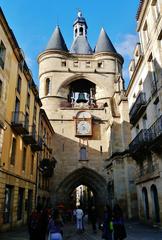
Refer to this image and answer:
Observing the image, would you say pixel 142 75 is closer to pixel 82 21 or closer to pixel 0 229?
pixel 0 229

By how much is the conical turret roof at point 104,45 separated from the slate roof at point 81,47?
8.47 ft

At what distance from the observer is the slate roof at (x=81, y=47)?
135 feet

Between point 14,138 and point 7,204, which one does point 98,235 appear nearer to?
point 7,204

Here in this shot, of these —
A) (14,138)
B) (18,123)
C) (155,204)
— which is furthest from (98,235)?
(18,123)

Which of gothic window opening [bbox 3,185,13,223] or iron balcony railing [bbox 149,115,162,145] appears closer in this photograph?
iron balcony railing [bbox 149,115,162,145]

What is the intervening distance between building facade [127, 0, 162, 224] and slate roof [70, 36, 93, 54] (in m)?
24.0

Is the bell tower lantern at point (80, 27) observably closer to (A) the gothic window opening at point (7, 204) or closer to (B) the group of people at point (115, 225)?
(A) the gothic window opening at point (7, 204)

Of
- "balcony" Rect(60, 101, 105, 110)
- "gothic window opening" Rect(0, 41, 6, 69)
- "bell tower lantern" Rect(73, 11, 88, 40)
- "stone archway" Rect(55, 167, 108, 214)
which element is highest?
"bell tower lantern" Rect(73, 11, 88, 40)

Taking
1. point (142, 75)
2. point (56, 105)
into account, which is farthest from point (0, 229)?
point (56, 105)

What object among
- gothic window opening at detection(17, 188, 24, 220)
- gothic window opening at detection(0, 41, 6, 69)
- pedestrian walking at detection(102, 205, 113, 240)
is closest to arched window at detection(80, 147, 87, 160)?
gothic window opening at detection(17, 188, 24, 220)

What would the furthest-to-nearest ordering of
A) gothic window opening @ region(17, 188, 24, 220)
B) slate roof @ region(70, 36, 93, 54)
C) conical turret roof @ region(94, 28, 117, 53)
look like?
slate roof @ region(70, 36, 93, 54)
conical turret roof @ region(94, 28, 117, 53)
gothic window opening @ region(17, 188, 24, 220)

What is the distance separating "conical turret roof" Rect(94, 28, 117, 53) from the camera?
122 feet

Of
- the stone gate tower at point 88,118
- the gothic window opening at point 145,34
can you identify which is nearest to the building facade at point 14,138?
the gothic window opening at point 145,34

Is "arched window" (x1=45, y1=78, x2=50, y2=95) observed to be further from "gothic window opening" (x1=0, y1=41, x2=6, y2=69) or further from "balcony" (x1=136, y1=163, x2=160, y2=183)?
"balcony" (x1=136, y1=163, x2=160, y2=183)
